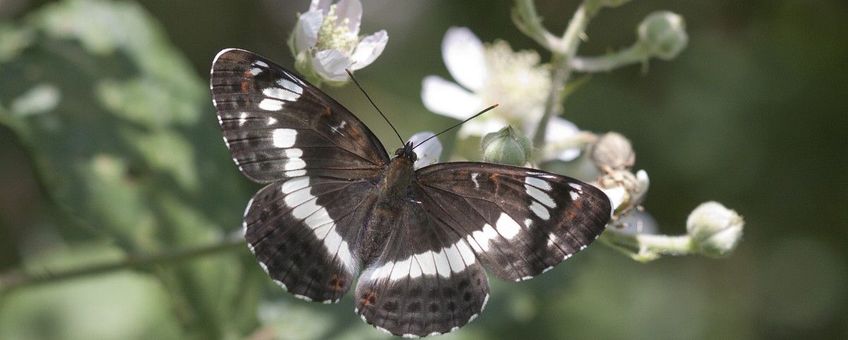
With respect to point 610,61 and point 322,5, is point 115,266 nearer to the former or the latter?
point 322,5

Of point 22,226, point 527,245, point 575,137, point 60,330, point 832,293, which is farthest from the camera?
point 832,293

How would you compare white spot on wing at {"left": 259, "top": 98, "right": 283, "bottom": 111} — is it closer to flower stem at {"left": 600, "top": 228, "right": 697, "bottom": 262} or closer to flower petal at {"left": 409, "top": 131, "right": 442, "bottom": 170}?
flower petal at {"left": 409, "top": 131, "right": 442, "bottom": 170}

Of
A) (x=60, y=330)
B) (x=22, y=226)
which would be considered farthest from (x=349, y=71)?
(x=22, y=226)

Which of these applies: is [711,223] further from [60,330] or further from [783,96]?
[60,330]

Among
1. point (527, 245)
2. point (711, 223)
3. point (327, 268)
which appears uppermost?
point (711, 223)

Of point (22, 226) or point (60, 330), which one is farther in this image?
point (22, 226)

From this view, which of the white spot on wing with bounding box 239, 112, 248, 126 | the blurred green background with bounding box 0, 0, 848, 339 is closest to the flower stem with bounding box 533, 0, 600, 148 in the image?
the white spot on wing with bounding box 239, 112, 248, 126
